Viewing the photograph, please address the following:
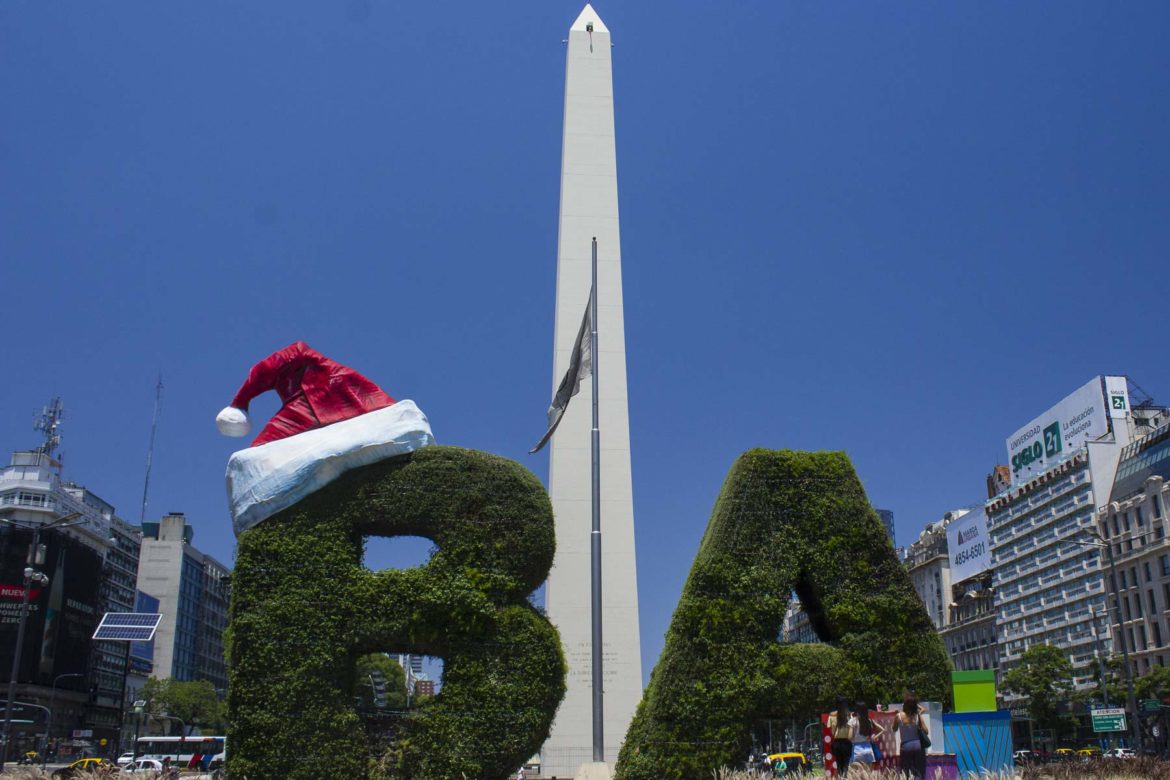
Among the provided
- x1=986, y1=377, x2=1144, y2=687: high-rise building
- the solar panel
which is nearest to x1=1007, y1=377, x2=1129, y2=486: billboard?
x1=986, y1=377, x2=1144, y2=687: high-rise building

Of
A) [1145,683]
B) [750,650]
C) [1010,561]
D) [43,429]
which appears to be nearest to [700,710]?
[750,650]

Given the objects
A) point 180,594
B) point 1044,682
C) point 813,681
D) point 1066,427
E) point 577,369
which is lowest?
point 813,681

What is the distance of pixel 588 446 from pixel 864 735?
15.8 m

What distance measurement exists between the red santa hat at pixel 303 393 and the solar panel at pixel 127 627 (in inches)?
1339

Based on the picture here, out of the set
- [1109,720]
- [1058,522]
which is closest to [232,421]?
[1109,720]

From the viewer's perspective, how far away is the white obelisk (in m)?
25.2

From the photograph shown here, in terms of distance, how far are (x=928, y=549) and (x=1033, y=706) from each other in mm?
Result: 43584

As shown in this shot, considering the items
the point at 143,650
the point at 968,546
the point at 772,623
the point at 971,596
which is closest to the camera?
the point at 772,623

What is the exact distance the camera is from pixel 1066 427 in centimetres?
7312

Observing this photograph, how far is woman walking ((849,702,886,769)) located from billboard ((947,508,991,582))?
7731 centimetres

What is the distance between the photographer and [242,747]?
12.8 m

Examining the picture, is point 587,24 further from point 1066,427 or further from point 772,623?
point 1066,427

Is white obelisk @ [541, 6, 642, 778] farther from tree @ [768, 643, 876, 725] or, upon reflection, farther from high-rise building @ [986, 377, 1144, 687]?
high-rise building @ [986, 377, 1144, 687]

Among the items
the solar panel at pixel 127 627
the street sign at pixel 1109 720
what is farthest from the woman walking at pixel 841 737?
the solar panel at pixel 127 627
